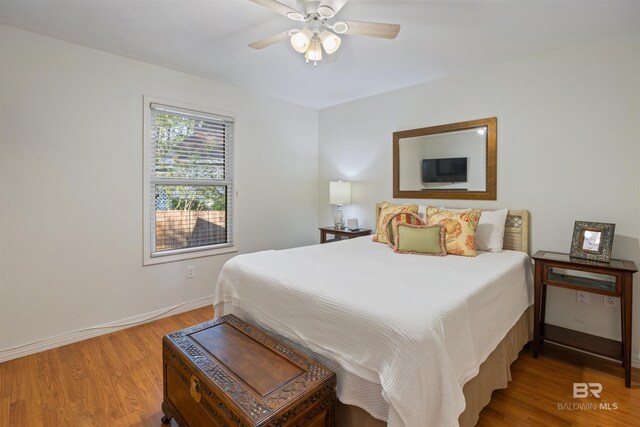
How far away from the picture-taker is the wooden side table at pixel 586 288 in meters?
1.99

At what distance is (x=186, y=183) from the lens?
3.22 metres

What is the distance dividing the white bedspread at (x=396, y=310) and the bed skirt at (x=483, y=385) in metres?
0.10

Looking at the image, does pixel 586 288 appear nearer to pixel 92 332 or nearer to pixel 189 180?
pixel 189 180

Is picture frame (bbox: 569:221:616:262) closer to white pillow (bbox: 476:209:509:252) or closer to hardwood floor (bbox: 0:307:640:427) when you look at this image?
white pillow (bbox: 476:209:509:252)

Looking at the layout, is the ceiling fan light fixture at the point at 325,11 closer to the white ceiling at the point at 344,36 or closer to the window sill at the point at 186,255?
the white ceiling at the point at 344,36

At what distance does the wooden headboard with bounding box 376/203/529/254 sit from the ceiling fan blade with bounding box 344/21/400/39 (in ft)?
6.08

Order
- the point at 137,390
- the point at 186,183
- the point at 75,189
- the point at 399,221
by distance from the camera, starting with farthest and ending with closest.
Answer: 1. the point at 186,183
2. the point at 399,221
3. the point at 75,189
4. the point at 137,390

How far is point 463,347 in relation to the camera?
141 cm

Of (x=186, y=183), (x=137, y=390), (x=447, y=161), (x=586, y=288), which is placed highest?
(x=447, y=161)

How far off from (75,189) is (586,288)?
392 cm

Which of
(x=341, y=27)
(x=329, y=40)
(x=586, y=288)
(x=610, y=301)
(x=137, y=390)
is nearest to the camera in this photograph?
(x=341, y=27)

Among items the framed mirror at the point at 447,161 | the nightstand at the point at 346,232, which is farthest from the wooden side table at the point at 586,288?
the nightstand at the point at 346,232

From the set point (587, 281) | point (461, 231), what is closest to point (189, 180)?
point (461, 231)

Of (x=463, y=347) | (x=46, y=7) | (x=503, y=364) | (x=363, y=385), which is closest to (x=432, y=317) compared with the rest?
(x=463, y=347)
